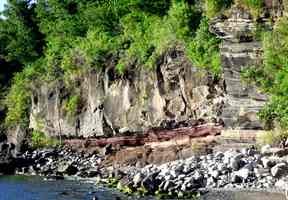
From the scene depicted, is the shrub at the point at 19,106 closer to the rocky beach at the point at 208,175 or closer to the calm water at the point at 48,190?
the calm water at the point at 48,190

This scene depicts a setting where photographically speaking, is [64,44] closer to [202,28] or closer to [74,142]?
[74,142]

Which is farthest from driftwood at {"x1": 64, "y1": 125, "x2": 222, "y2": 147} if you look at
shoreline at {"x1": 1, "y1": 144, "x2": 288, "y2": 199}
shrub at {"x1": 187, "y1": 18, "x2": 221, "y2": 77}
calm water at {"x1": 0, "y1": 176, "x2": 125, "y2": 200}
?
calm water at {"x1": 0, "y1": 176, "x2": 125, "y2": 200}

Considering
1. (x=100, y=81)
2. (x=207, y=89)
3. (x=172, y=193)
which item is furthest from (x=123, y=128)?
(x=172, y=193)

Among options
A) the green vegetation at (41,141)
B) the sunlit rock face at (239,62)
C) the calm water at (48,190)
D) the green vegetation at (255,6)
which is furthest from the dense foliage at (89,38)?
the calm water at (48,190)

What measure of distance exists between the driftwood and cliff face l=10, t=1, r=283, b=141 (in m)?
Result: 0.61

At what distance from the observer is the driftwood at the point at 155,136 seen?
41.5 m

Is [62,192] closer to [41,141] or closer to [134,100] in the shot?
[134,100]

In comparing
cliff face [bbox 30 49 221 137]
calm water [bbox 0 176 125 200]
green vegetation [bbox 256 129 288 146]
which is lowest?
calm water [bbox 0 176 125 200]

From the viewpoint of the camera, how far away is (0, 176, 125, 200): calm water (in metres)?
34.2

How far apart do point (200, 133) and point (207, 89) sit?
319cm

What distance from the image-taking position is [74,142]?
54281 mm

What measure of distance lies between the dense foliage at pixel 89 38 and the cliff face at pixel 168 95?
97cm

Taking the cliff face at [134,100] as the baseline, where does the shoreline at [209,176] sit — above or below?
below

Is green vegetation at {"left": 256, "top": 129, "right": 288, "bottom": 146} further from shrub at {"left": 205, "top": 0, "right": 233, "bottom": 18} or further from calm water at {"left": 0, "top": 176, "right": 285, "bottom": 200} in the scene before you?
shrub at {"left": 205, "top": 0, "right": 233, "bottom": 18}
